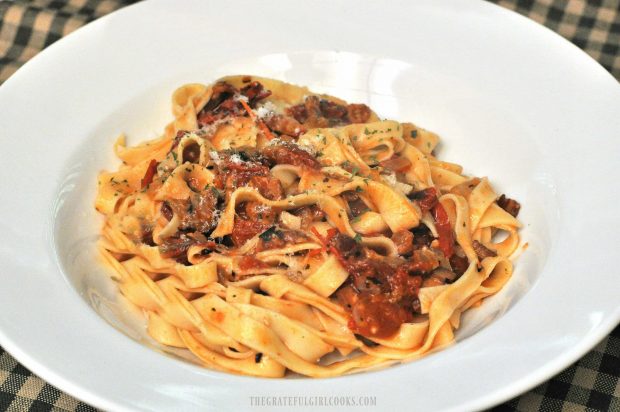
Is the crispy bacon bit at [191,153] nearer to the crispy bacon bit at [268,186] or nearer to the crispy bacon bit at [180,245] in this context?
the crispy bacon bit at [268,186]

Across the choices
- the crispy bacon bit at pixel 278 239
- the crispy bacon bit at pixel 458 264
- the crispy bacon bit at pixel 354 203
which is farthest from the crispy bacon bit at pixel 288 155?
the crispy bacon bit at pixel 458 264

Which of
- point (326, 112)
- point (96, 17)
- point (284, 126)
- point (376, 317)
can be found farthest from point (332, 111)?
point (96, 17)

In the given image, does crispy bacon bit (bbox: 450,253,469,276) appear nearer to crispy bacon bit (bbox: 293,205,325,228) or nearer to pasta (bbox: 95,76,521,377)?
pasta (bbox: 95,76,521,377)

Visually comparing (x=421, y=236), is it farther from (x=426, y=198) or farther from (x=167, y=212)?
(x=167, y=212)

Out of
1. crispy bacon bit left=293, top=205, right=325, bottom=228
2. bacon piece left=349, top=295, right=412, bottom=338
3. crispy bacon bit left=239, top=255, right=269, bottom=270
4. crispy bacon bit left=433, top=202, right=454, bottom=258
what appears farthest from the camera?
crispy bacon bit left=293, top=205, right=325, bottom=228

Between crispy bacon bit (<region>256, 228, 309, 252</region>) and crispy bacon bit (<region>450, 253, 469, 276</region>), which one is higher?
crispy bacon bit (<region>256, 228, 309, 252</region>)

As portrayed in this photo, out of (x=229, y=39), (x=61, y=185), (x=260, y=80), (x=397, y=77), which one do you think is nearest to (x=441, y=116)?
(x=397, y=77)

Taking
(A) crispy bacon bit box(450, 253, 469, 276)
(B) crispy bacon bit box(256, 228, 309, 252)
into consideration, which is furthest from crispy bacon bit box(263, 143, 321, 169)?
(A) crispy bacon bit box(450, 253, 469, 276)
